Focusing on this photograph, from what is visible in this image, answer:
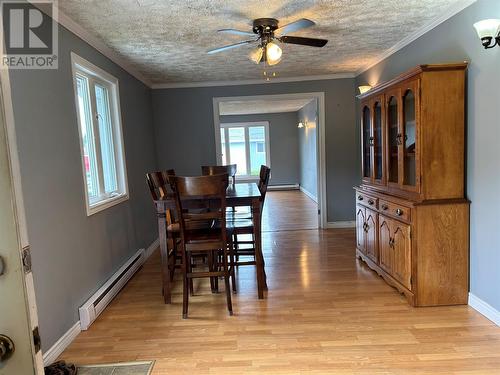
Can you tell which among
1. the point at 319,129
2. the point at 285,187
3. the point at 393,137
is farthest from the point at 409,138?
the point at 285,187

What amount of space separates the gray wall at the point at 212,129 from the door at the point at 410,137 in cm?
252

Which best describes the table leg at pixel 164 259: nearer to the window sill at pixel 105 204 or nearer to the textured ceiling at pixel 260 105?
the window sill at pixel 105 204

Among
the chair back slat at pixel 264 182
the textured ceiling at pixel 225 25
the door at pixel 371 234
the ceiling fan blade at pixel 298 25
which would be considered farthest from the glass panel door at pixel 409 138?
the chair back slat at pixel 264 182

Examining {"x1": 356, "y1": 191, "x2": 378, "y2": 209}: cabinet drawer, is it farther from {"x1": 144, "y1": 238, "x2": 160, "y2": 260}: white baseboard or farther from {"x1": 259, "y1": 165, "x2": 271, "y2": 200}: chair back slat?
{"x1": 144, "y1": 238, "x2": 160, "y2": 260}: white baseboard

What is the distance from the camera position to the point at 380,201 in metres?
3.15

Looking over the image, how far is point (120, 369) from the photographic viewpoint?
2.04 m

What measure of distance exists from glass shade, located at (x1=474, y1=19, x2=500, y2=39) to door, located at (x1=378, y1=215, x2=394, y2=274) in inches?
60.5

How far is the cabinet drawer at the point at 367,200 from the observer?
3277 millimetres

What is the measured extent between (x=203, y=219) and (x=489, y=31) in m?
2.31

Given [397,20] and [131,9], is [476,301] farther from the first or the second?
[131,9]

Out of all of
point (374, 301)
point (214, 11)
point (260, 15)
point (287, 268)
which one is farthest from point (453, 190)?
point (214, 11)

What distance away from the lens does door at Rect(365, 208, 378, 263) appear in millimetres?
3307

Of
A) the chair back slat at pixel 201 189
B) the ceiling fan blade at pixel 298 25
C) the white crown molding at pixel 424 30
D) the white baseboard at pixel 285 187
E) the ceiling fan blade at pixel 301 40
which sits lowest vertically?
the white baseboard at pixel 285 187

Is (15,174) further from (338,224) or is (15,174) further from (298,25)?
(338,224)
